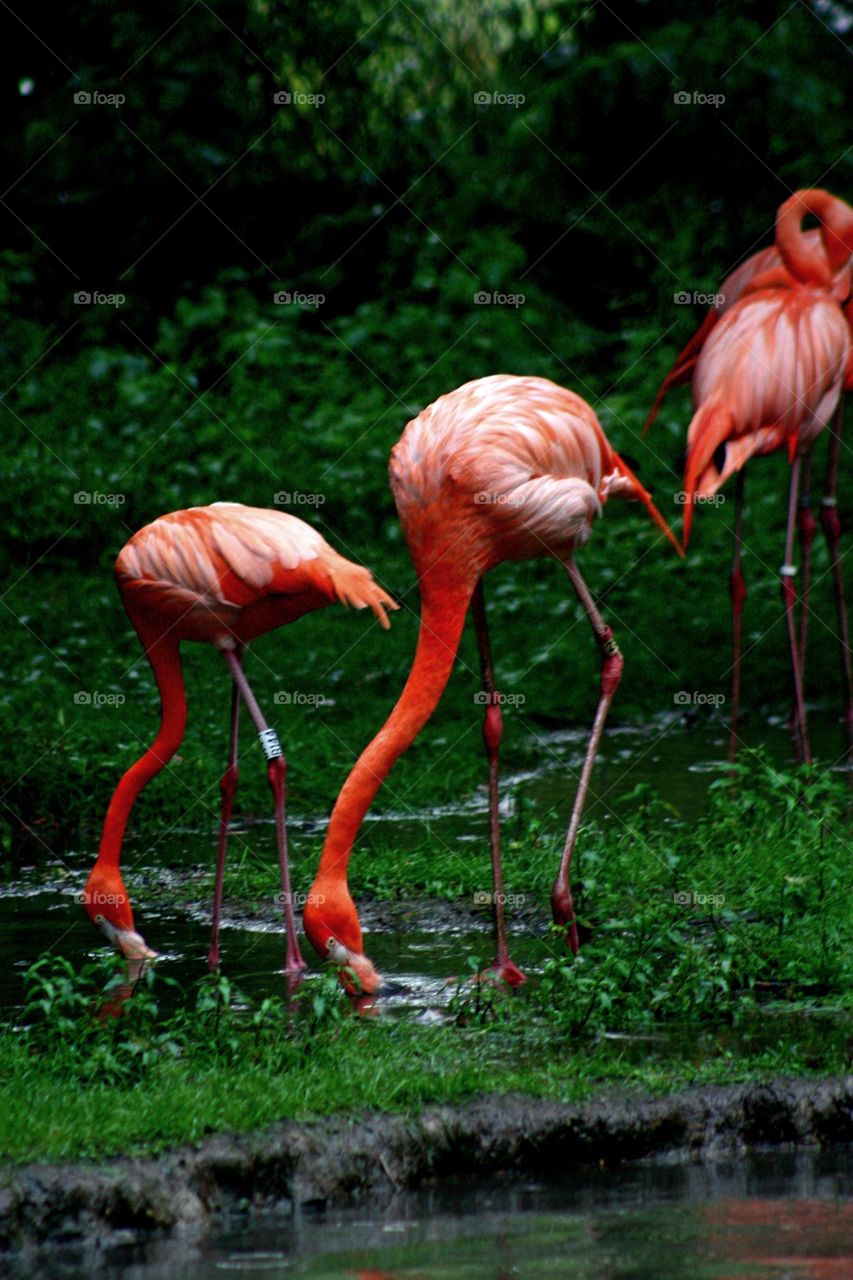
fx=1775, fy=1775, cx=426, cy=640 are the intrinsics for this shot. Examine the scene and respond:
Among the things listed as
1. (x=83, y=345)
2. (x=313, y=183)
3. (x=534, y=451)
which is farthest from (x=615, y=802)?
(x=313, y=183)

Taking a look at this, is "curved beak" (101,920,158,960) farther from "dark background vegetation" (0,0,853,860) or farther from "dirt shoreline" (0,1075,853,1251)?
"dark background vegetation" (0,0,853,860)

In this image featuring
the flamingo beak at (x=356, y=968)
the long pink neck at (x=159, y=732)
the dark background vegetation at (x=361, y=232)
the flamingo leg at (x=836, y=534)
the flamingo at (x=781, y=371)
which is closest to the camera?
the flamingo beak at (x=356, y=968)

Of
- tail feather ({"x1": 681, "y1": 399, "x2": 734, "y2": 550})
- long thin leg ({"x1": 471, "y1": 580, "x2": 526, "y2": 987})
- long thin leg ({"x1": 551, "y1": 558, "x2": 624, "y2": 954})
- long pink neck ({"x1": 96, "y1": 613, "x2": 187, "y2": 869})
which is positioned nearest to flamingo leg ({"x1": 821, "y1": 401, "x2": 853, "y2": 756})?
tail feather ({"x1": 681, "y1": 399, "x2": 734, "y2": 550})

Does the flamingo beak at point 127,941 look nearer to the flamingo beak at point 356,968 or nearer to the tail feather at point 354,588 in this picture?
the flamingo beak at point 356,968

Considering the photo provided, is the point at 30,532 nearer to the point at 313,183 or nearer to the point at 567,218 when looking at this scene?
the point at 313,183

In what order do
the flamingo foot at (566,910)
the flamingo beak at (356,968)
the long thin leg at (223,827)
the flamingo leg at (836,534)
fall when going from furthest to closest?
the flamingo leg at (836,534), the long thin leg at (223,827), the flamingo foot at (566,910), the flamingo beak at (356,968)

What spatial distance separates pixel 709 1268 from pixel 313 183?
1124 centimetres

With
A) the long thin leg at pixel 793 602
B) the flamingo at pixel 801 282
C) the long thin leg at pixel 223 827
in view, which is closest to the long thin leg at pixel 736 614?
the flamingo at pixel 801 282

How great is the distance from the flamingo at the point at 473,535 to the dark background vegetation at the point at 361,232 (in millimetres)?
4645

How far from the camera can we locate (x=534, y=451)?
4973 millimetres

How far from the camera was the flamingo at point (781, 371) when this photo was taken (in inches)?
260

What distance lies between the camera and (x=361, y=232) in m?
13.1

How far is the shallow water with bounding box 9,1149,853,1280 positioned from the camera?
3002 mm

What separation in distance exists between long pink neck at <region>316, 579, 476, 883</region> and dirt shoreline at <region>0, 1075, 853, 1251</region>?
1026mm
